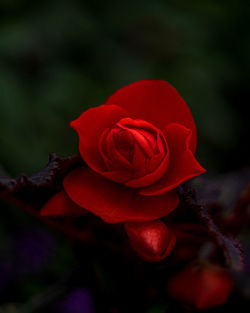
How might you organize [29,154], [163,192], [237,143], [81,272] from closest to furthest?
[163,192]
[81,272]
[29,154]
[237,143]

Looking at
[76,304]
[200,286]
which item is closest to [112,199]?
[200,286]

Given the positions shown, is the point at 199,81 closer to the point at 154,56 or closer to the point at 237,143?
the point at 154,56

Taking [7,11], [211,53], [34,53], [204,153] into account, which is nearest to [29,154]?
[34,53]

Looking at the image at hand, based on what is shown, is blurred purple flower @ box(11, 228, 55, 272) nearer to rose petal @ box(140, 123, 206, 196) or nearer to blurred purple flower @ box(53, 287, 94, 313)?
blurred purple flower @ box(53, 287, 94, 313)

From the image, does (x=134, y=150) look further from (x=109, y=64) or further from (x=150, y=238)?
(x=109, y=64)

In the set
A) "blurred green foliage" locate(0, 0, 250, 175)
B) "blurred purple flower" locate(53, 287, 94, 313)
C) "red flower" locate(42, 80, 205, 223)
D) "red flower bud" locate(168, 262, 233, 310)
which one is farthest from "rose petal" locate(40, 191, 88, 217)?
"blurred green foliage" locate(0, 0, 250, 175)

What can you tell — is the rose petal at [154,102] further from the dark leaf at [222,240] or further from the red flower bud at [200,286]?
the red flower bud at [200,286]
